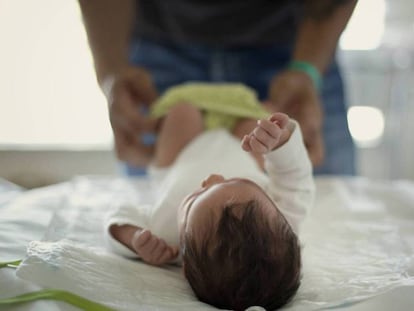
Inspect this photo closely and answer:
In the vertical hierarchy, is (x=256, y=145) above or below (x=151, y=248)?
above

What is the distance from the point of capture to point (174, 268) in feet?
2.07

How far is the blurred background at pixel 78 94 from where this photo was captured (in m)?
1.03

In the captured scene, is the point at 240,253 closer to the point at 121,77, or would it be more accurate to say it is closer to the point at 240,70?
the point at 121,77

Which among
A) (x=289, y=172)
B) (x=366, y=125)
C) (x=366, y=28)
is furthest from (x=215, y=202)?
(x=366, y=125)

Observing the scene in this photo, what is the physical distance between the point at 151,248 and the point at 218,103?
43cm

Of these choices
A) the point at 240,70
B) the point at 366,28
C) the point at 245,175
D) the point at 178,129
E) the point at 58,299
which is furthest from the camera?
the point at 366,28

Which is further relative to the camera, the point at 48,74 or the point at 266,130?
the point at 48,74

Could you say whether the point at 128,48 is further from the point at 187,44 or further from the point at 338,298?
the point at 338,298

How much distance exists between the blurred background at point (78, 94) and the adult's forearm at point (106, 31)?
4.8 inches

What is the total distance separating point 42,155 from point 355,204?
0.73 metres

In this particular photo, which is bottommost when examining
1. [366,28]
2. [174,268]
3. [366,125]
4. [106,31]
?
[366,125]

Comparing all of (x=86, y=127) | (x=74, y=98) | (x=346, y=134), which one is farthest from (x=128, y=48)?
(x=346, y=134)

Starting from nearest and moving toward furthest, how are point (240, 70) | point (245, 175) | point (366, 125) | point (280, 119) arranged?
point (280, 119)
point (245, 175)
point (240, 70)
point (366, 125)

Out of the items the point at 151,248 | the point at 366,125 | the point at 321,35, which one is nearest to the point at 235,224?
the point at 151,248
